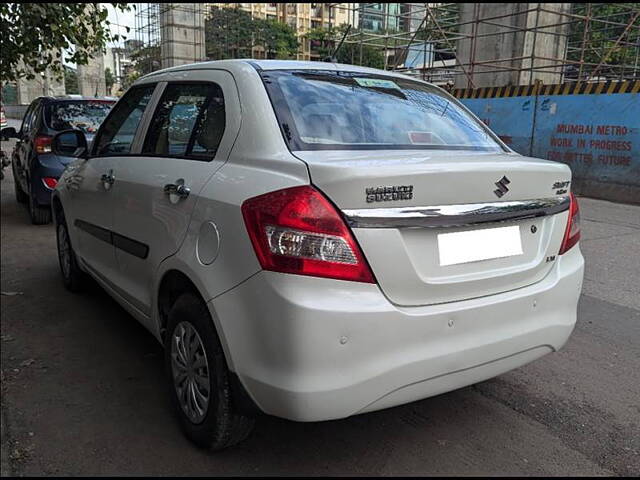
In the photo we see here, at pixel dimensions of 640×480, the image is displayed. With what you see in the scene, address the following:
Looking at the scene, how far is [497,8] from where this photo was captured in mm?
14359

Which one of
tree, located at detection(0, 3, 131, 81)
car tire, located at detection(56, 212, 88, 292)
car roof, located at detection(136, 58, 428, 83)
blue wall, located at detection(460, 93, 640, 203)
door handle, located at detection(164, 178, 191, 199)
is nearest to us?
door handle, located at detection(164, 178, 191, 199)

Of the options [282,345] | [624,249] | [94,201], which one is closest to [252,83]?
[282,345]

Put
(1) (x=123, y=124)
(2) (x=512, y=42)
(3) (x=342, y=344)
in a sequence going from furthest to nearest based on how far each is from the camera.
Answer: (2) (x=512, y=42) < (1) (x=123, y=124) < (3) (x=342, y=344)

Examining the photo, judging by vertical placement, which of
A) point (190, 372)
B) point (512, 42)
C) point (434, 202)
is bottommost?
point (190, 372)

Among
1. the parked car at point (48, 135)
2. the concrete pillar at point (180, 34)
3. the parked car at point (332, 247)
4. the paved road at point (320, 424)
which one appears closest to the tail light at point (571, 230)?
the parked car at point (332, 247)

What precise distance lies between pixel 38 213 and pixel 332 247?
6588 mm

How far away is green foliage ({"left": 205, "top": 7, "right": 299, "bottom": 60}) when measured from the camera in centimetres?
4684

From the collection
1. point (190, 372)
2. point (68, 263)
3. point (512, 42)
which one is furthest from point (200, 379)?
point (512, 42)

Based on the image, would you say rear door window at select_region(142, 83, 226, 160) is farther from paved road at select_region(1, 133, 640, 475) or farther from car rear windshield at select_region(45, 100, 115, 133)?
car rear windshield at select_region(45, 100, 115, 133)

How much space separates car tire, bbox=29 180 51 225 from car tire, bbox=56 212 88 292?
2848mm

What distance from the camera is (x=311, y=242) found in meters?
1.99

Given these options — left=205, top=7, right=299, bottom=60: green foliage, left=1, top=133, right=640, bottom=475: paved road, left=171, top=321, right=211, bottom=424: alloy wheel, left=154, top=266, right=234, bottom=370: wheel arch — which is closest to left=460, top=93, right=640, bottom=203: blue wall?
left=1, top=133, right=640, bottom=475: paved road

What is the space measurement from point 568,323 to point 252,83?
5.82 ft

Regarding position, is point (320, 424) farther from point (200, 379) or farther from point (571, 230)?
point (571, 230)
